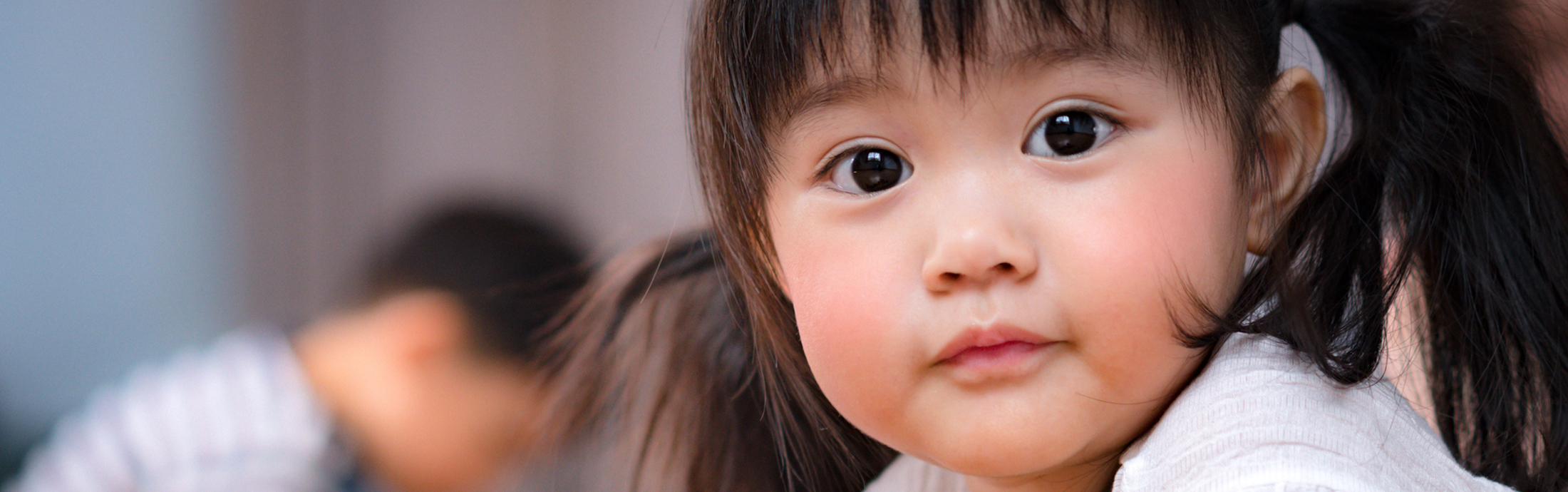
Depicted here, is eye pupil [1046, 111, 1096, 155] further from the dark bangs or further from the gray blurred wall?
the gray blurred wall

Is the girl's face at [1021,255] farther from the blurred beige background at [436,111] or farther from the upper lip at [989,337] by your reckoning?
the blurred beige background at [436,111]

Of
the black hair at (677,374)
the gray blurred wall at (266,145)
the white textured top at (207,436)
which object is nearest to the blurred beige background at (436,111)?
the gray blurred wall at (266,145)

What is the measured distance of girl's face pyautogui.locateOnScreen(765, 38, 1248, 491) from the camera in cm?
44

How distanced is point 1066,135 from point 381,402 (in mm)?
1257

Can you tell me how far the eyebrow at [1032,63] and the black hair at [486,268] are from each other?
0.81 meters

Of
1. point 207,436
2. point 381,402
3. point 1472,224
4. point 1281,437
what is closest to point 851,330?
point 1281,437

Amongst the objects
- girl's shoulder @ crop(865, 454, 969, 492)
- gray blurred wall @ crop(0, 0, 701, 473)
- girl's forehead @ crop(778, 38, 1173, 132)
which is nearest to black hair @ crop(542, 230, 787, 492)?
girl's shoulder @ crop(865, 454, 969, 492)

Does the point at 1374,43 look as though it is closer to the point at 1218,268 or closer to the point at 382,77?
the point at 1218,268

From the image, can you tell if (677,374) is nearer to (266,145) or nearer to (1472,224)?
(1472,224)

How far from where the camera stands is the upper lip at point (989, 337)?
442mm

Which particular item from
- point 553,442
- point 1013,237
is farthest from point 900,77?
point 553,442

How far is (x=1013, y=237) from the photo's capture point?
438 millimetres

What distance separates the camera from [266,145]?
2.23 m

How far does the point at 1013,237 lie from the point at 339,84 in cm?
204
